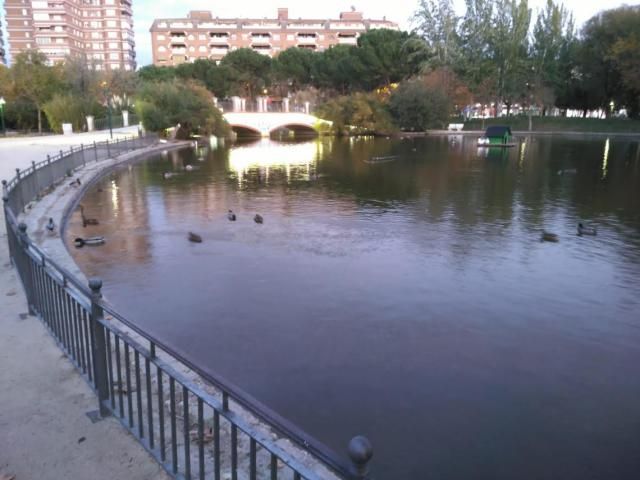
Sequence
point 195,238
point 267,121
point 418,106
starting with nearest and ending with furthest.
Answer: point 195,238 → point 418,106 → point 267,121

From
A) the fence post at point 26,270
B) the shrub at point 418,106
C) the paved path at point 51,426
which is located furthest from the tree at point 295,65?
the paved path at point 51,426

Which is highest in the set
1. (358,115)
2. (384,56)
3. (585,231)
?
(384,56)

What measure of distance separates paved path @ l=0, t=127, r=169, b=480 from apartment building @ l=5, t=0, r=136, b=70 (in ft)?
309

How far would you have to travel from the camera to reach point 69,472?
3.84 metres

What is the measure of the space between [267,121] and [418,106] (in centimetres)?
1758

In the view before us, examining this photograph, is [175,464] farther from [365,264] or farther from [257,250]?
[257,250]

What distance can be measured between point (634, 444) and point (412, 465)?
94.8 inches

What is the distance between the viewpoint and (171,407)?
12.8 ft

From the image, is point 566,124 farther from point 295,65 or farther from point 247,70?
point 247,70

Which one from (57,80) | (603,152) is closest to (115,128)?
(57,80)

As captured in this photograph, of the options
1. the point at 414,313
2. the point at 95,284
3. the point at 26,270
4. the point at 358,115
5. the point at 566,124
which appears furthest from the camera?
the point at 566,124

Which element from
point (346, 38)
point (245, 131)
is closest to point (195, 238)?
point (245, 131)

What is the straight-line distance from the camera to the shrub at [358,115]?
65500mm

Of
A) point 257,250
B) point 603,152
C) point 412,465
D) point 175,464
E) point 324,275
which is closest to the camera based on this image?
point 175,464
